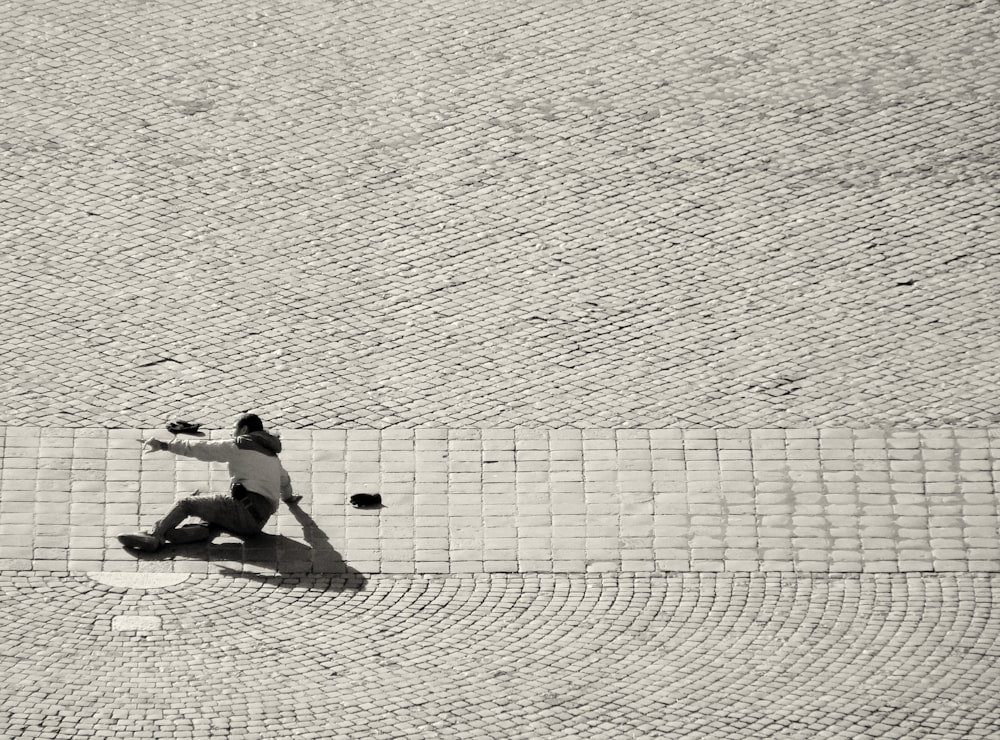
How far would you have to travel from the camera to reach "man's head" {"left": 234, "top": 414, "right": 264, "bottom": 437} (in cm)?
1163

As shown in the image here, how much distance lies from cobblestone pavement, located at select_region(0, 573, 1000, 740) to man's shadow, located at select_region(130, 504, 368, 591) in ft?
0.32

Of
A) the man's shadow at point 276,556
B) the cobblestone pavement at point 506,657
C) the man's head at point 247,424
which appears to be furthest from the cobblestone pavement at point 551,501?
the man's head at point 247,424

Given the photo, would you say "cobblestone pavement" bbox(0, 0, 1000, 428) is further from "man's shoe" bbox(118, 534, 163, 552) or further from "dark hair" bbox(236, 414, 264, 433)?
"man's shoe" bbox(118, 534, 163, 552)

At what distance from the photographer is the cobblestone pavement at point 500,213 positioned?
13266 millimetres

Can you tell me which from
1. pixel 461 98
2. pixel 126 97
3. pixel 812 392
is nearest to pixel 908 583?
pixel 812 392

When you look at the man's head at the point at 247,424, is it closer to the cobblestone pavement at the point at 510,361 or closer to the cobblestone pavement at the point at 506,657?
the cobblestone pavement at the point at 510,361

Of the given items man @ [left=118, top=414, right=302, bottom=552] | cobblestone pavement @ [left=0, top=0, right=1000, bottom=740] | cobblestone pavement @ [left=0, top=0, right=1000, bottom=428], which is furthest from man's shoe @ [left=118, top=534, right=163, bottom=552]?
cobblestone pavement @ [left=0, top=0, right=1000, bottom=428]

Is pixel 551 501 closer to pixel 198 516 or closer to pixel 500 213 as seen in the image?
pixel 198 516

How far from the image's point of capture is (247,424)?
11.6 metres

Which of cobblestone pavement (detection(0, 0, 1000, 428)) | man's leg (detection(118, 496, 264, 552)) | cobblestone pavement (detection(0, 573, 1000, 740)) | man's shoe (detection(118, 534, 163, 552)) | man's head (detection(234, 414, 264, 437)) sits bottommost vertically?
cobblestone pavement (detection(0, 573, 1000, 740))

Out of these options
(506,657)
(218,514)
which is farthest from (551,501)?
(218,514)

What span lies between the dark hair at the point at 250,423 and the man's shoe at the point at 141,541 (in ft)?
3.19

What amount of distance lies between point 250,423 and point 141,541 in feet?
3.61

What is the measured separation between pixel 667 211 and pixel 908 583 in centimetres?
449
